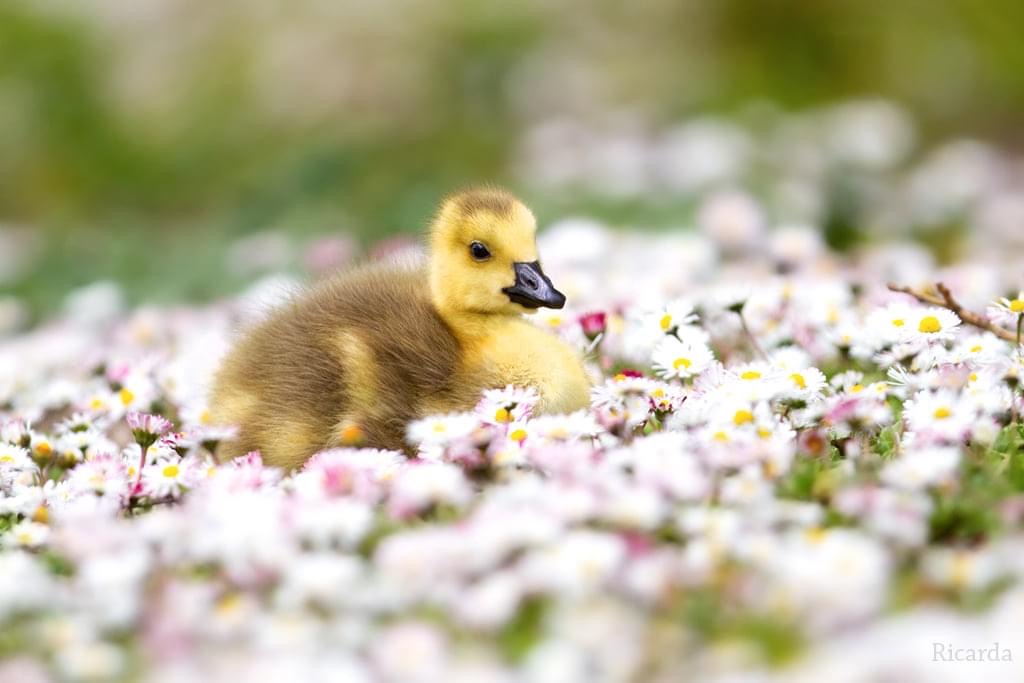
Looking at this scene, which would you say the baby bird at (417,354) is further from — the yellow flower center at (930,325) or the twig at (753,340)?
the yellow flower center at (930,325)

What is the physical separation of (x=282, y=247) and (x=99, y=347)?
170 centimetres

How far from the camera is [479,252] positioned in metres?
3.80

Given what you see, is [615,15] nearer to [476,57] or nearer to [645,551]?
[476,57]

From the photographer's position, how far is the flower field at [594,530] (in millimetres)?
2314

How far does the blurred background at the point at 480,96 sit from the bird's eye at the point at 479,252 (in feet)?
16.6

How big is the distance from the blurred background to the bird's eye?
505 centimetres

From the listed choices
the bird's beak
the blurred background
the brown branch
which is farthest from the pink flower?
the blurred background

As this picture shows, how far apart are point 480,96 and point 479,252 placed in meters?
7.67

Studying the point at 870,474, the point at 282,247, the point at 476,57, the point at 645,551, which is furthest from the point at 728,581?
the point at 476,57

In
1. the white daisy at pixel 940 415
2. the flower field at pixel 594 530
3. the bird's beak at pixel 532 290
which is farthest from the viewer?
the bird's beak at pixel 532 290

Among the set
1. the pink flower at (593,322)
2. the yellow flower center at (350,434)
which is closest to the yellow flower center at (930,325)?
the pink flower at (593,322)

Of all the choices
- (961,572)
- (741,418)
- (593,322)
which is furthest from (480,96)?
(961,572)

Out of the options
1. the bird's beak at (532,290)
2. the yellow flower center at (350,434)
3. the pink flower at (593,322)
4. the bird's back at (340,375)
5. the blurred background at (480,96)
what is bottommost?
the yellow flower center at (350,434)

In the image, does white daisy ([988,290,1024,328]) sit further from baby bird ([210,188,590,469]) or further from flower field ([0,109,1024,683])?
baby bird ([210,188,590,469])
